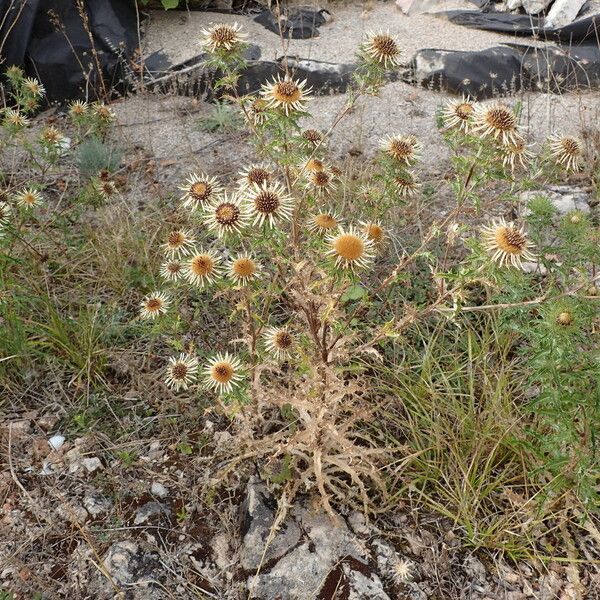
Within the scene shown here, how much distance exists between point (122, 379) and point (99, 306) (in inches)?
16.9

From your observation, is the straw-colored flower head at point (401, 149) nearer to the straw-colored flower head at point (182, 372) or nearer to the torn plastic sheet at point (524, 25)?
the straw-colored flower head at point (182, 372)

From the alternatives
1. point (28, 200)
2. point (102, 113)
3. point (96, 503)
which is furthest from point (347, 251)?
point (102, 113)

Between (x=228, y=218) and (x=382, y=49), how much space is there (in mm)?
850

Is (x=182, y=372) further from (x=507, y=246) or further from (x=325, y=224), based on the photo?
(x=507, y=246)

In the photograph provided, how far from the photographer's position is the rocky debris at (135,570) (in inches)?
73.7

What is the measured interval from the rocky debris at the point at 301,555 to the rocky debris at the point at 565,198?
2.31m

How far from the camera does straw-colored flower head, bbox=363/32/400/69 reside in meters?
1.98

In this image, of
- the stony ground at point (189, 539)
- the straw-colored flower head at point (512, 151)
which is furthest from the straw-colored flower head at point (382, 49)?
the stony ground at point (189, 539)

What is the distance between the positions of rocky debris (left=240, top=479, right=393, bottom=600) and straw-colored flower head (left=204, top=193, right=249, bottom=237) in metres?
0.99

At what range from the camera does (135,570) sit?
75.7 inches

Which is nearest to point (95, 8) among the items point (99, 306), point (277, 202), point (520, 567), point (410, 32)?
point (410, 32)

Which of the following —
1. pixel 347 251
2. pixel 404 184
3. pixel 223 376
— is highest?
pixel 347 251

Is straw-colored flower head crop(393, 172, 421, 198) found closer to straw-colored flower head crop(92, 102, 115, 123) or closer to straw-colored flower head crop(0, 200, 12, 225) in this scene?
straw-colored flower head crop(0, 200, 12, 225)

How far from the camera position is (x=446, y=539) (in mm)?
2027
